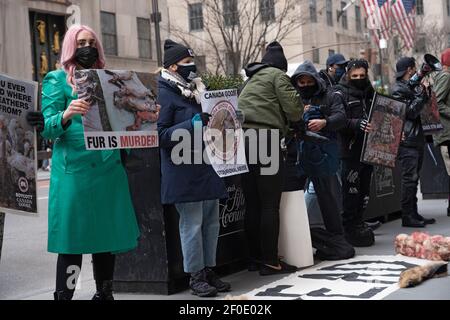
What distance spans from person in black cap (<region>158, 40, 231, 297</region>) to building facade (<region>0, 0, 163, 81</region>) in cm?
2492

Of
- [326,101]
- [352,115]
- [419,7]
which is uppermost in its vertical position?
[419,7]

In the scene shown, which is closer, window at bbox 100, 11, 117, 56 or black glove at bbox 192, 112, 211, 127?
black glove at bbox 192, 112, 211, 127

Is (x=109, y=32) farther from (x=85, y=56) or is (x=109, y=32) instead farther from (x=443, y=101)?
(x=85, y=56)

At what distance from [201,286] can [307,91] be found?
2415 mm

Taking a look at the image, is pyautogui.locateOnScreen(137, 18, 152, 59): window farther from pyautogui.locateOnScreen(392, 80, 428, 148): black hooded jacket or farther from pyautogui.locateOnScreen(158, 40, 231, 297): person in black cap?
pyautogui.locateOnScreen(158, 40, 231, 297): person in black cap

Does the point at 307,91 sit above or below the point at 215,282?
above

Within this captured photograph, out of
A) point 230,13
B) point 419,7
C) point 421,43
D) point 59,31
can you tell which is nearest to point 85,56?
point 59,31

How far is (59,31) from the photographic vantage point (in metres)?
36.3

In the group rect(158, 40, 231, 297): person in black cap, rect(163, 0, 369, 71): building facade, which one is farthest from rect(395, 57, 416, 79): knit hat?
rect(163, 0, 369, 71): building facade

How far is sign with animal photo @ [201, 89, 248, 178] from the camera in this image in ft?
18.8

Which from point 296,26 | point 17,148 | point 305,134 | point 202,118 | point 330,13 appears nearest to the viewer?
point 17,148

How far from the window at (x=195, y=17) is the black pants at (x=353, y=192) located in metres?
41.8

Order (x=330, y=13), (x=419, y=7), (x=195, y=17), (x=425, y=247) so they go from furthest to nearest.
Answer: (x=419, y=7) < (x=330, y=13) < (x=195, y=17) < (x=425, y=247)
